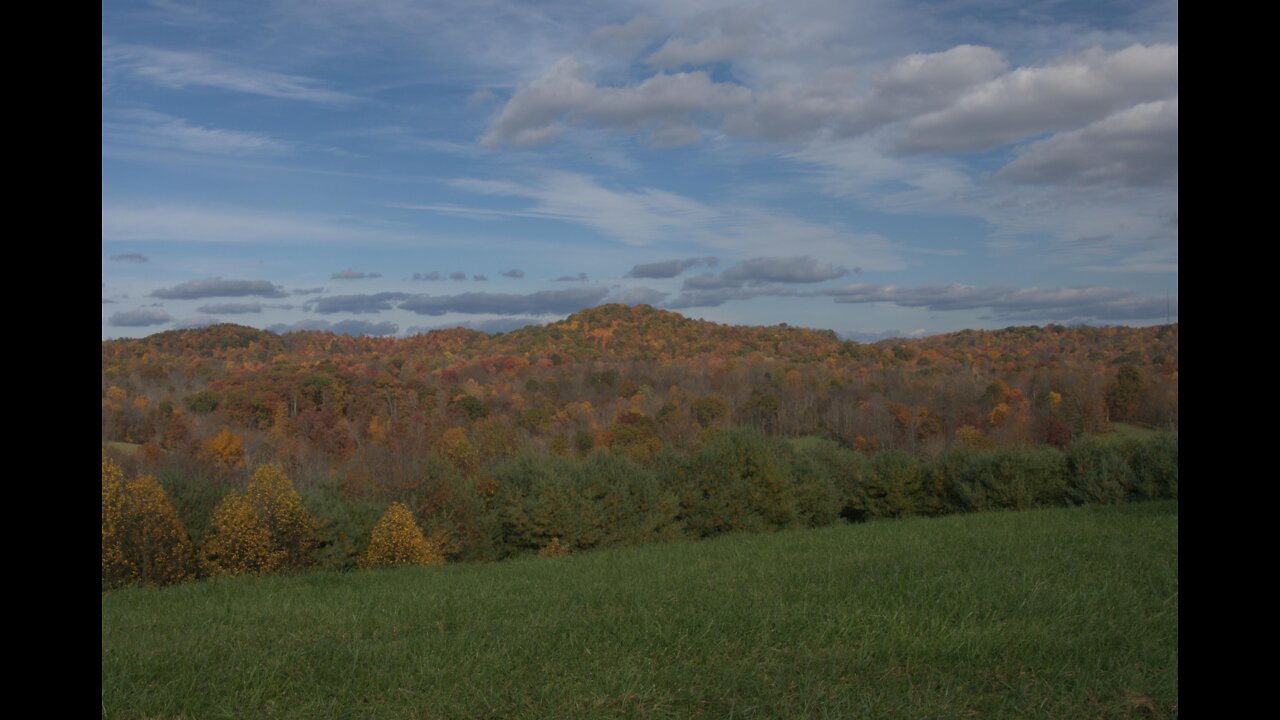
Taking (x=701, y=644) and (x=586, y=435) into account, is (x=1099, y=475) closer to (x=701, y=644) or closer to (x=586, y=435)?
(x=701, y=644)

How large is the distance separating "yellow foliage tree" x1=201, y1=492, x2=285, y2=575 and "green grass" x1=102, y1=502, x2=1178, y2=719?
257 inches

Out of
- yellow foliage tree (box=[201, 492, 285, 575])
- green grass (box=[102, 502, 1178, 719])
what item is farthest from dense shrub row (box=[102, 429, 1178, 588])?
green grass (box=[102, 502, 1178, 719])

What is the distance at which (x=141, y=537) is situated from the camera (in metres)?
16.3

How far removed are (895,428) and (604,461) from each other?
30920 millimetres

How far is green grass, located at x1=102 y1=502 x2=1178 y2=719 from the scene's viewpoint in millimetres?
5113

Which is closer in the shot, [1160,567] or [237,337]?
[1160,567]

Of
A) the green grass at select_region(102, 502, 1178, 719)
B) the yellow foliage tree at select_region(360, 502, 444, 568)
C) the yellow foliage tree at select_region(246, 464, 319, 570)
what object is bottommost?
the yellow foliage tree at select_region(360, 502, 444, 568)

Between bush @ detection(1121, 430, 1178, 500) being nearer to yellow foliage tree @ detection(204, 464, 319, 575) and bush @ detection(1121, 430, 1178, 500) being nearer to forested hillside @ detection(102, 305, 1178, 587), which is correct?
forested hillside @ detection(102, 305, 1178, 587)

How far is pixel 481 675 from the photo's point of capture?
18.7 ft

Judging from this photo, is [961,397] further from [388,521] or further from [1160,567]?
[1160,567]

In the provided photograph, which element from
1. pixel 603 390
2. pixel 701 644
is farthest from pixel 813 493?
pixel 603 390

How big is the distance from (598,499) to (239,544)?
30.0ft
